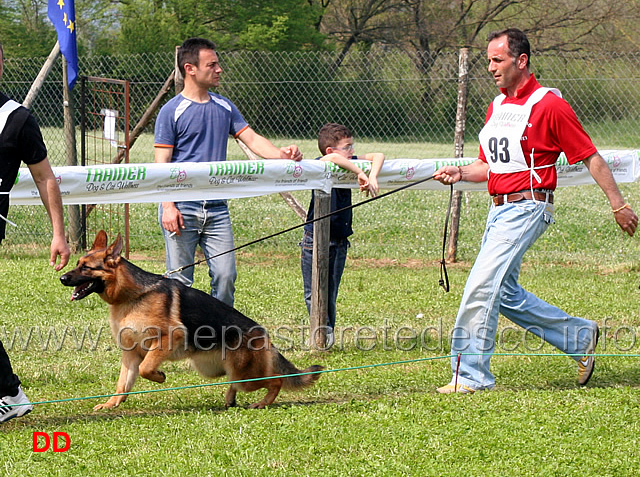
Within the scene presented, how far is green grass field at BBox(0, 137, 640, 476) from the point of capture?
383cm

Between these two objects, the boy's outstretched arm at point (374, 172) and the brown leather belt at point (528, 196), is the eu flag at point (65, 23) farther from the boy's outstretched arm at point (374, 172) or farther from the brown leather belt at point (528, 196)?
the brown leather belt at point (528, 196)

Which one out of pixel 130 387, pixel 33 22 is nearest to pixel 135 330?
pixel 130 387

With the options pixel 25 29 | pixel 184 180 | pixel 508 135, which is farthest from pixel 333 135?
pixel 25 29

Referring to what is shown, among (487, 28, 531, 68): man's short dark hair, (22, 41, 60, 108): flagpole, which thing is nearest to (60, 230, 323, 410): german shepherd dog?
(487, 28, 531, 68): man's short dark hair

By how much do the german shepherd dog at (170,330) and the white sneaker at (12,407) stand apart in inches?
20.4

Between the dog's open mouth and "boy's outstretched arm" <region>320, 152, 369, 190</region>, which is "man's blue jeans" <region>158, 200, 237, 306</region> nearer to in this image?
the dog's open mouth

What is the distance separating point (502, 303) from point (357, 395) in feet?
3.72

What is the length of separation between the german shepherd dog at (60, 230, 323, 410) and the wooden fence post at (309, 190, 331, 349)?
1.25 m

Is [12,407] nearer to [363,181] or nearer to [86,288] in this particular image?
[86,288]

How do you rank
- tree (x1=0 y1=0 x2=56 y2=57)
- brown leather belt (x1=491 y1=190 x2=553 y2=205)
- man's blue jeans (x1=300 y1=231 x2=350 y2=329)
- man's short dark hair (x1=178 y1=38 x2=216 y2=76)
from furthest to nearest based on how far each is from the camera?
1. tree (x1=0 y1=0 x2=56 y2=57)
2. man's blue jeans (x1=300 y1=231 x2=350 y2=329)
3. man's short dark hair (x1=178 y1=38 x2=216 y2=76)
4. brown leather belt (x1=491 y1=190 x2=553 y2=205)

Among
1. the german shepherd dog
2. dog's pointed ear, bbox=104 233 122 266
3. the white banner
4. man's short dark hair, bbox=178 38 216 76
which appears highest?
man's short dark hair, bbox=178 38 216 76

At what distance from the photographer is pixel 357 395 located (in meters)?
5.19

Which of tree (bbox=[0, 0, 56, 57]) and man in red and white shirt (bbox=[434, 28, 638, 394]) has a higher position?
tree (bbox=[0, 0, 56, 57])

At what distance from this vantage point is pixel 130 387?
4926 millimetres
